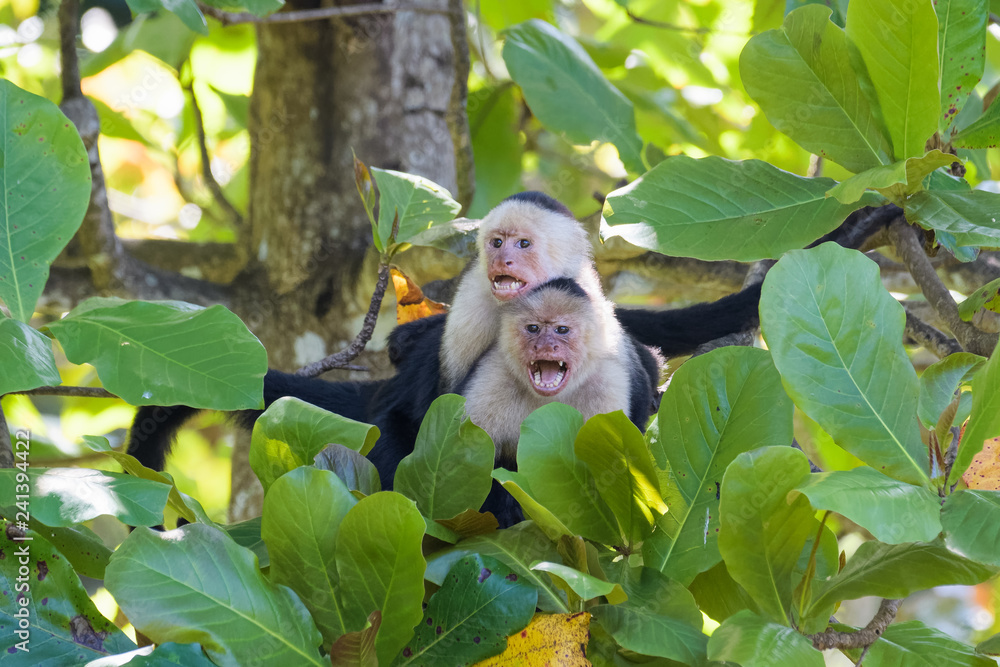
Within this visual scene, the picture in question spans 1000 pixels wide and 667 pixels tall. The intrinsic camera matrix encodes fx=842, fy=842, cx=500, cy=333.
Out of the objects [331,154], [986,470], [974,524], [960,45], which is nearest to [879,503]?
[974,524]

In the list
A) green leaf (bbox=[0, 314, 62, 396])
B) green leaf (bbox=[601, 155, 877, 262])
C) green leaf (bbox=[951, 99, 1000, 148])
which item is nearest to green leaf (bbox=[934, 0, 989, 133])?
green leaf (bbox=[951, 99, 1000, 148])

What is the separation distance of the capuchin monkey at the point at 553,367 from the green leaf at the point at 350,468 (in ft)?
1.35

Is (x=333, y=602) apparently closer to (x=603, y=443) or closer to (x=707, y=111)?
(x=603, y=443)

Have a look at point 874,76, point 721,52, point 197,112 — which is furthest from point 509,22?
point 874,76

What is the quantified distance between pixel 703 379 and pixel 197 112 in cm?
191

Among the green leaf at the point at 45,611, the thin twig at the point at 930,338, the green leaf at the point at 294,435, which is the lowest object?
the green leaf at the point at 45,611

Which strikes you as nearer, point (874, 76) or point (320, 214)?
point (874, 76)

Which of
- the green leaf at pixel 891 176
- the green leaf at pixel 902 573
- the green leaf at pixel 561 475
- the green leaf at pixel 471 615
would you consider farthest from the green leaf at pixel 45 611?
the green leaf at pixel 891 176

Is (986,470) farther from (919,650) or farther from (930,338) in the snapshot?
(930,338)

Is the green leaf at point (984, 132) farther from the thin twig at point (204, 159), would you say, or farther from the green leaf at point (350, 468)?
the thin twig at point (204, 159)

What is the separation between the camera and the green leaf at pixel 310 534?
70cm

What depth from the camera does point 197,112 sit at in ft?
7.40

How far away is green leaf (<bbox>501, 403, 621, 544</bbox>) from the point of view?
760mm

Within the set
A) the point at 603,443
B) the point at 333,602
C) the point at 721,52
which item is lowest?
the point at 333,602
